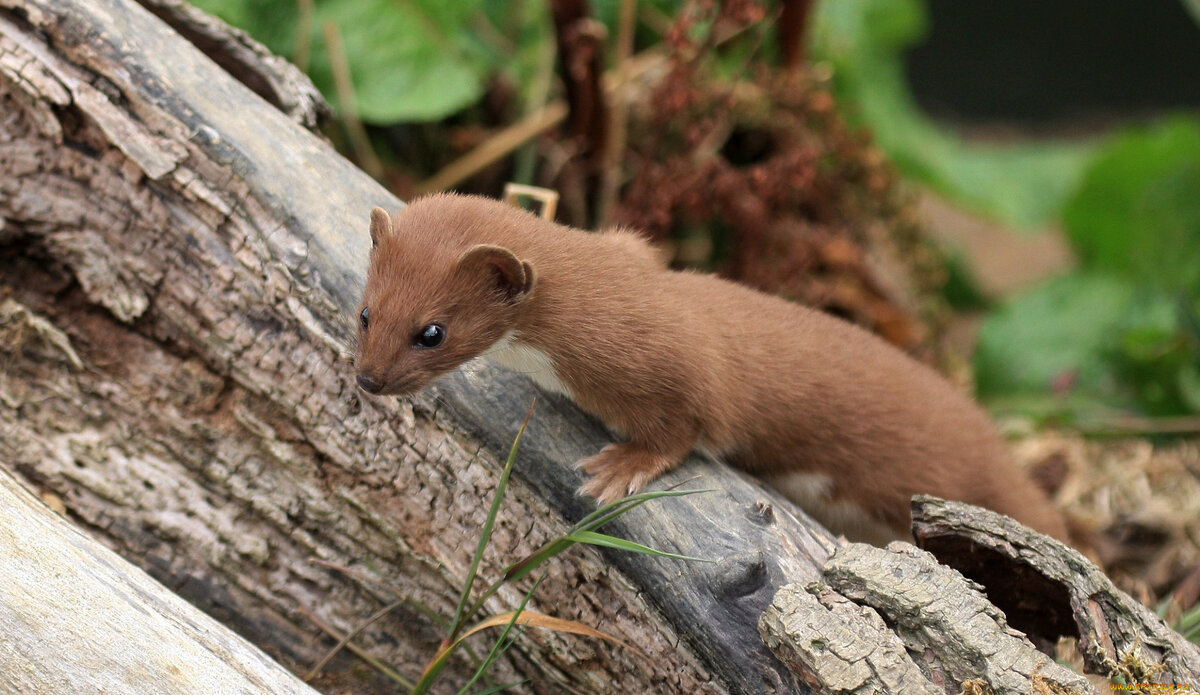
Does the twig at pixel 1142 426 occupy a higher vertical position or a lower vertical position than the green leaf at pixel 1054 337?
lower

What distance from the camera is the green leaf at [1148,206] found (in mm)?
5461

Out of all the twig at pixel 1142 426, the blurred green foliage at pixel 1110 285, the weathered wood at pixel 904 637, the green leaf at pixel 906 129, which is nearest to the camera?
the weathered wood at pixel 904 637

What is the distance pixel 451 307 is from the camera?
260cm

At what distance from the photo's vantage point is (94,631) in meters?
2.26

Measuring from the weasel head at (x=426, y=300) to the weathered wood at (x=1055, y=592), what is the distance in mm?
1282

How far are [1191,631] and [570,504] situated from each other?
200cm

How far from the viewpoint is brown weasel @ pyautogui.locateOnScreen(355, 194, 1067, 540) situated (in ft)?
8.50

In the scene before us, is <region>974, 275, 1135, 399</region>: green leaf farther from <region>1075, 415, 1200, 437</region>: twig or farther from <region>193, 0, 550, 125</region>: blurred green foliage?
<region>193, 0, 550, 125</region>: blurred green foliage

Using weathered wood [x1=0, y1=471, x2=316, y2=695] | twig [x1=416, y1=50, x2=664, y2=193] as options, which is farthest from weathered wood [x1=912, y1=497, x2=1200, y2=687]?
twig [x1=416, y1=50, x2=664, y2=193]

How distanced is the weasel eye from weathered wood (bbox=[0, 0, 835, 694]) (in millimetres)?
287

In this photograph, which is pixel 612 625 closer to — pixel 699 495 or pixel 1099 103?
pixel 699 495

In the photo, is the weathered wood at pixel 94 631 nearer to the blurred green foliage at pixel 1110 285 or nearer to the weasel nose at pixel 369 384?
the weasel nose at pixel 369 384

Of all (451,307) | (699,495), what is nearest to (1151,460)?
(699,495)

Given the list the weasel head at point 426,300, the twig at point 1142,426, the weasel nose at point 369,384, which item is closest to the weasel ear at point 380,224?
the weasel head at point 426,300
